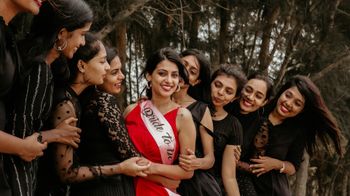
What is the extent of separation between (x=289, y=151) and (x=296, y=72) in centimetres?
599

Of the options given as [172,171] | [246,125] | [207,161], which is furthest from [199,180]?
[246,125]

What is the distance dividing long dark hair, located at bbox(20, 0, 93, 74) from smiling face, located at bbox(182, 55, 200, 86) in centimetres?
138

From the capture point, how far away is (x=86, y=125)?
2.98 m

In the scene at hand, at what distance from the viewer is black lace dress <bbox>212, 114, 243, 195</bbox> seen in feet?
12.9

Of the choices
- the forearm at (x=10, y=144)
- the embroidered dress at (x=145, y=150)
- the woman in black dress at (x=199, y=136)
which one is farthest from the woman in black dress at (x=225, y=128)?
the forearm at (x=10, y=144)

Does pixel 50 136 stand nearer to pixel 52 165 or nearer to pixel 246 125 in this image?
pixel 52 165

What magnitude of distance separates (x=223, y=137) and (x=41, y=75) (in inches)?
68.4

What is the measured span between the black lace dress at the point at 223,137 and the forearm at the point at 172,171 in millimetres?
634

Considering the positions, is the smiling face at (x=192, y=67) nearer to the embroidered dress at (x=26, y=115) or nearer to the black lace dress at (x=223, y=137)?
the black lace dress at (x=223, y=137)

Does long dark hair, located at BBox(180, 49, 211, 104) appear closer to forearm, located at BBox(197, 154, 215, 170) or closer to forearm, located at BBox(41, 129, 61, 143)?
forearm, located at BBox(197, 154, 215, 170)

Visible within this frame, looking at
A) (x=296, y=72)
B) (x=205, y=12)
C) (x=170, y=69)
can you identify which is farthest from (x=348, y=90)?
(x=170, y=69)

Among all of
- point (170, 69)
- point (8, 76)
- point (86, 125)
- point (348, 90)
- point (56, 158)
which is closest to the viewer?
point (8, 76)

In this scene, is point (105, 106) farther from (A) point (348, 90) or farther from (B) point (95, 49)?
(A) point (348, 90)

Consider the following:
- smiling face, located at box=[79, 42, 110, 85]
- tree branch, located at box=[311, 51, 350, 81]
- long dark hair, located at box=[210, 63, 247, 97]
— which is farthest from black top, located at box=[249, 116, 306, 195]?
tree branch, located at box=[311, 51, 350, 81]
